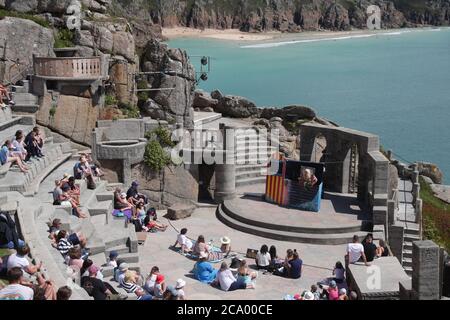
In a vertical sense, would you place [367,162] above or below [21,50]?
below

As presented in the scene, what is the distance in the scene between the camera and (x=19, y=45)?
27.5 m

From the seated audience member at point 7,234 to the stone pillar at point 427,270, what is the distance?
845cm

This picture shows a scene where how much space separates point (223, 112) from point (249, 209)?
1468 centimetres

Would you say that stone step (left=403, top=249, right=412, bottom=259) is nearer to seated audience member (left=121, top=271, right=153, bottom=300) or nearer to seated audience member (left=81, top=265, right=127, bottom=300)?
seated audience member (left=121, top=271, right=153, bottom=300)

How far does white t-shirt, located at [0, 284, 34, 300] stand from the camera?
11500 mm

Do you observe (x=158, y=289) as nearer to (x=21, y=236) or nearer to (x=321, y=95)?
(x=21, y=236)

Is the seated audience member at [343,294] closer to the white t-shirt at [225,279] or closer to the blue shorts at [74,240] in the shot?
the white t-shirt at [225,279]

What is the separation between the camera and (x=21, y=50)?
27469 millimetres

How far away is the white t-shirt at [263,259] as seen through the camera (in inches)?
744

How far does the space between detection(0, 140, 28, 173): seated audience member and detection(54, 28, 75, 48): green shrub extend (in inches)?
383

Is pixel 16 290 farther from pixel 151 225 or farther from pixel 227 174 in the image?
pixel 227 174

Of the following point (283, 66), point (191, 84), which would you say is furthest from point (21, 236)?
point (283, 66)

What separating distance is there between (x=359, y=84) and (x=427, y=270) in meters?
77.9

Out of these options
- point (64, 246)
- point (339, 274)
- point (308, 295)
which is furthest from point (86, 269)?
point (339, 274)
